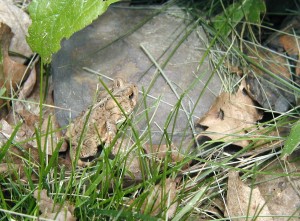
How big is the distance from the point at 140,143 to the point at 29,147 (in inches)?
17.9

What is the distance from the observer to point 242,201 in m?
2.08

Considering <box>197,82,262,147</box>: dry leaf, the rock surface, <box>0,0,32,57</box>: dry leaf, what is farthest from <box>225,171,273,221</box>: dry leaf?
<box>0,0,32,57</box>: dry leaf

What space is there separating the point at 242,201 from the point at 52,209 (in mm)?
735

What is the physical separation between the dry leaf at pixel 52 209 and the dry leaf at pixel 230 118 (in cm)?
68

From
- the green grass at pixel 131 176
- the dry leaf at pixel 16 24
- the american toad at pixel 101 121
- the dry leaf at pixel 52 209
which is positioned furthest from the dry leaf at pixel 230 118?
the dry leaf at pixel 16 24

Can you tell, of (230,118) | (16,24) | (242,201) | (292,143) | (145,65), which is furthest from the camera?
(16,24)

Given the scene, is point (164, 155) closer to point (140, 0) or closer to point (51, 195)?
point (51, 195)

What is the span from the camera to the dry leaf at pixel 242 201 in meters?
2.03

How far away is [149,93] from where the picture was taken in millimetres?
2412

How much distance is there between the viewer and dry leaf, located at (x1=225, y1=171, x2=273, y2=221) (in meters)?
2.03

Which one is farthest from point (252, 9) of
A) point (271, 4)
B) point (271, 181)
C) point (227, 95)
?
point (271, 181)

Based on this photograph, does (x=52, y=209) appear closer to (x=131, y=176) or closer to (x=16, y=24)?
(x=131, y=176)

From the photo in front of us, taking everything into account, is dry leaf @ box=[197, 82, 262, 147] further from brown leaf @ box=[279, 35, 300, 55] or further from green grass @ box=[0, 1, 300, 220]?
brown leaf @ box=[279, 35, 300, 55]

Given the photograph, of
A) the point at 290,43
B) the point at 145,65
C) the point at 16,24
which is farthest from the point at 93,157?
the point at 290,43
